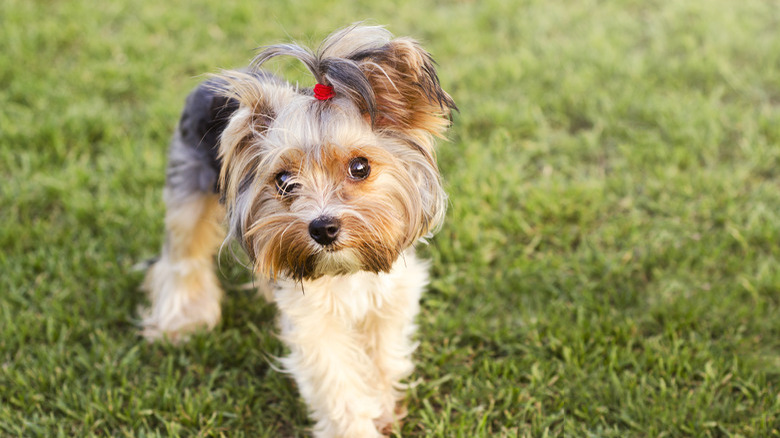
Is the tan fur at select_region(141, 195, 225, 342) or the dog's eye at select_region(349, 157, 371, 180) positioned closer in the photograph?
the dog's eye at select_region(349, 157, 371, 180)

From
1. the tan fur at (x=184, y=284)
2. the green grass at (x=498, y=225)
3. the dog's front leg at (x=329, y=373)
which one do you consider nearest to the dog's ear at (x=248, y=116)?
the green grass at (x=498, y=225)

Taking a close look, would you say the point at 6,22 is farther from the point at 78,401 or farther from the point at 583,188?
the point at 583,188

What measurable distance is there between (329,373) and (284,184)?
868mm

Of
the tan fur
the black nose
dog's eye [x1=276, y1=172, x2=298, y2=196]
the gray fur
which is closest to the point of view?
the black nose

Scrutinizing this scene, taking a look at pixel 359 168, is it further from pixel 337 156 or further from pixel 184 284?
pixel 184 284

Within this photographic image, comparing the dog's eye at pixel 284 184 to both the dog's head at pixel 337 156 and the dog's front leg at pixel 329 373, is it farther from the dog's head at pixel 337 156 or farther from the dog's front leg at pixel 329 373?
the dog's front leg at pixel 329 373

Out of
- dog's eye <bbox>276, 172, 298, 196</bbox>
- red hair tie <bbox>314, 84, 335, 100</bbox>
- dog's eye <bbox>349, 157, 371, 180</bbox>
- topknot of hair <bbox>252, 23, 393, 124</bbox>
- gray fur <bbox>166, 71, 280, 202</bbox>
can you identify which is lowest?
gray fur <bbox>166, 71, 280, 202</bbox>

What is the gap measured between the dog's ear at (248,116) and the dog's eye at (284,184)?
0.35 feet

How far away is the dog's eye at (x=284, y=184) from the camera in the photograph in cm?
255

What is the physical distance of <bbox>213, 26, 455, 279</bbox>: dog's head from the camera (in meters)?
2.48

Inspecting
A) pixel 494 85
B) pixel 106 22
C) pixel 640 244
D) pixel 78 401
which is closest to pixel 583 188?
pixel 640 244

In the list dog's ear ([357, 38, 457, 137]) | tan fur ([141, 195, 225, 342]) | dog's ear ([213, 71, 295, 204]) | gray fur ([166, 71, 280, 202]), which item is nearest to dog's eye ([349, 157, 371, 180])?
dog's ear ([357, 38, 457, 137])

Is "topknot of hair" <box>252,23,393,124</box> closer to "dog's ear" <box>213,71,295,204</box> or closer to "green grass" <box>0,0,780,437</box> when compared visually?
"dog's ear" <box>213,71,295,204</box>

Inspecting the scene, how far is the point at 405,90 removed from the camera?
259cm
